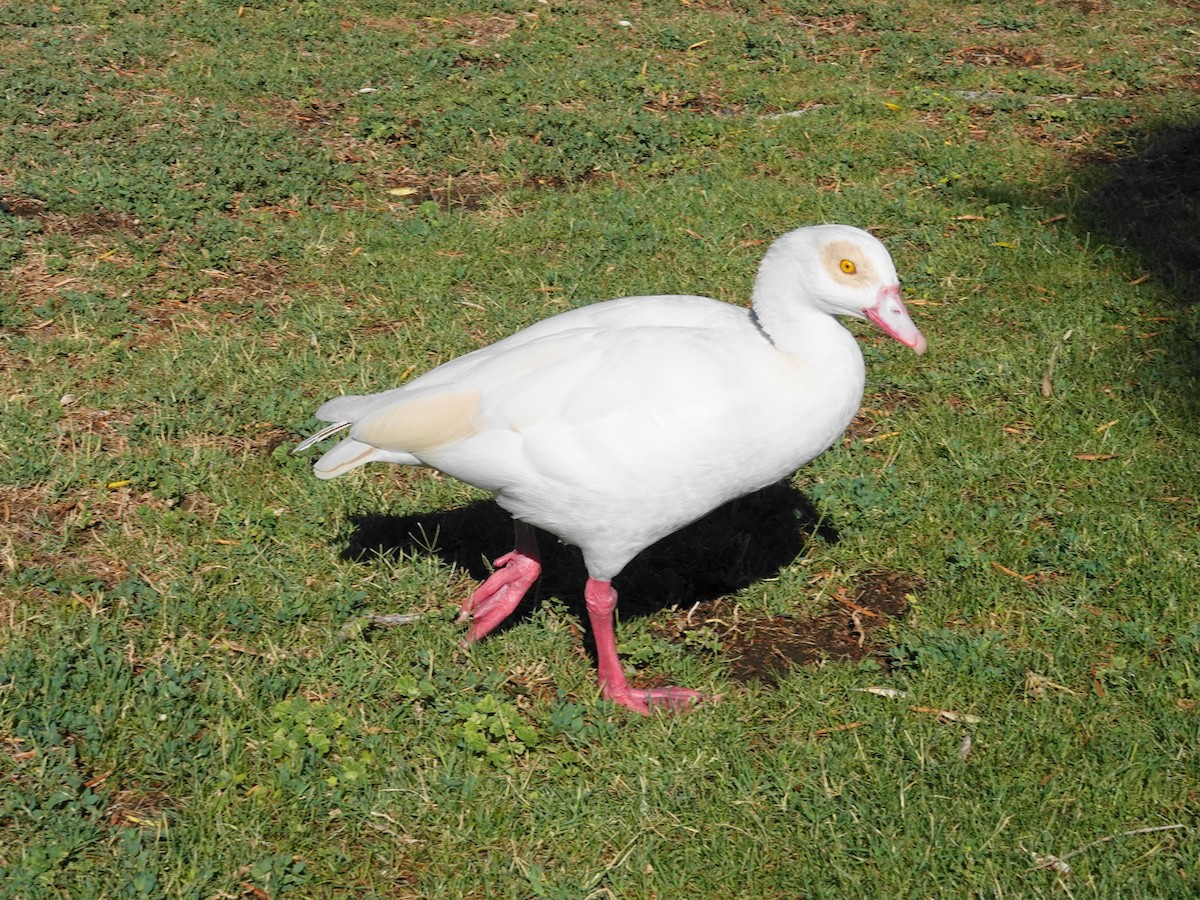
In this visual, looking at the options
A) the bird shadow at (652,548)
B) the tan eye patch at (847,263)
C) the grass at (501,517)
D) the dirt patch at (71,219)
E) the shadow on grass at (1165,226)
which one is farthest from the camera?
the dirt patch at (71,219)

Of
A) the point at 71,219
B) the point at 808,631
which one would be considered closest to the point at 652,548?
the point at 808,631

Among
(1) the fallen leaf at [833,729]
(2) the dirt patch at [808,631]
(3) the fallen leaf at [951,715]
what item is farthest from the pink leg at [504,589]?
(3) the fallen leaf at [951,715]

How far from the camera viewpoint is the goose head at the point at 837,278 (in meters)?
3.77

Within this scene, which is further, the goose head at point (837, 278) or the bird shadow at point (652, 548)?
the bird shadow at point (652, 548)

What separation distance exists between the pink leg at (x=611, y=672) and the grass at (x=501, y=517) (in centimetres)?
8

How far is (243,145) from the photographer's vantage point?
747 centimetres

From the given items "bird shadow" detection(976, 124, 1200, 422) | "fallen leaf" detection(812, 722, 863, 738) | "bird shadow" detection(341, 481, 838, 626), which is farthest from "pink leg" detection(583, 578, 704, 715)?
"bird shadow" detection(976, 124, 1200, 422)

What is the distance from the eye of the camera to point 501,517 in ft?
16.4

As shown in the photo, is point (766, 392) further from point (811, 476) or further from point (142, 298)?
→ point (142, 298)

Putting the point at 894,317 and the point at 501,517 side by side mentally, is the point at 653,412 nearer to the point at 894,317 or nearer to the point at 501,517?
the point at 894,317

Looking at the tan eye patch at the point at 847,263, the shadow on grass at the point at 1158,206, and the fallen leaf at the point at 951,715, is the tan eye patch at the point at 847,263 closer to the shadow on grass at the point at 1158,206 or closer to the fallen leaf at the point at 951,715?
the fallen leaf at the point at 951,715

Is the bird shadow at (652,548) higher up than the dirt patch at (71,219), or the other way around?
the dirt patch at (71,219)

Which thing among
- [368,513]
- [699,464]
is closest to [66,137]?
[368,513]

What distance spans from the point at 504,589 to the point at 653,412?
1015 millimetres
